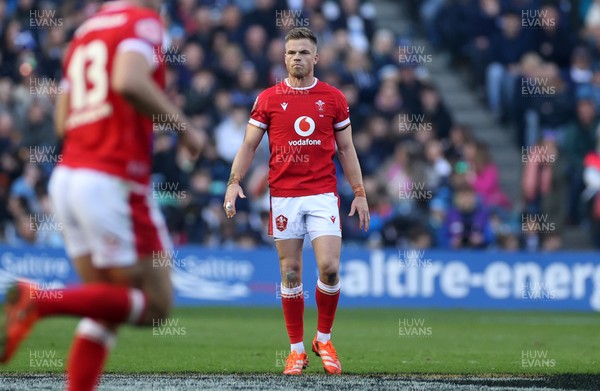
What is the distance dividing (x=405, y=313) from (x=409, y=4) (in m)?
9.86

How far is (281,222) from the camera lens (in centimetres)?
983

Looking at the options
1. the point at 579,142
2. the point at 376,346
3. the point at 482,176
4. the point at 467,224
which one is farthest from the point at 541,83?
the point at 376,346

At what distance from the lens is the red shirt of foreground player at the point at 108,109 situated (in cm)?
614

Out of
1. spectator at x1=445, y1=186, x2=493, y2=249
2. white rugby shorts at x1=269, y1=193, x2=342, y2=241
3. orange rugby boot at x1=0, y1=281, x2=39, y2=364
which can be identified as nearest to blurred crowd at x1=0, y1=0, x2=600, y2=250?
spectator at x1=445, y1=186, x2=493, y2=249

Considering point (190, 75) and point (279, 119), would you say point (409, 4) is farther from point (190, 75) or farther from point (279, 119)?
point (279, 119)

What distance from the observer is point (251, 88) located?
20.3 m

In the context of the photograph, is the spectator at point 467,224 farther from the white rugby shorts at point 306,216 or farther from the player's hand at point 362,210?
the white rugby shorts at point 306,216

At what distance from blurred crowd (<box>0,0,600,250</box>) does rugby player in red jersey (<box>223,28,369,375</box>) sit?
28.0 feet

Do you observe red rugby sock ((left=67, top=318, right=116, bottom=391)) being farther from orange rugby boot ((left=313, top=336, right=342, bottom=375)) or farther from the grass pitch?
orange rugby boot ((left=313, top=336, right=342, bottom=375))

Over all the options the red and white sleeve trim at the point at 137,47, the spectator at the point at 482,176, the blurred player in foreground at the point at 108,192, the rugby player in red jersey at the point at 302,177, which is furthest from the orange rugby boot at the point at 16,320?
the spectator at the point at 482,176

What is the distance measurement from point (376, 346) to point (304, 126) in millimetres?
3543

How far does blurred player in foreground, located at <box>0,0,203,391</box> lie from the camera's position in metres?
6.03

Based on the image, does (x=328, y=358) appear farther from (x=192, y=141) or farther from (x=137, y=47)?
(x=137, y=47)

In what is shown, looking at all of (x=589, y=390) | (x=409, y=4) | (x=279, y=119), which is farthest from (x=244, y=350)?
(x=409, y=4)
